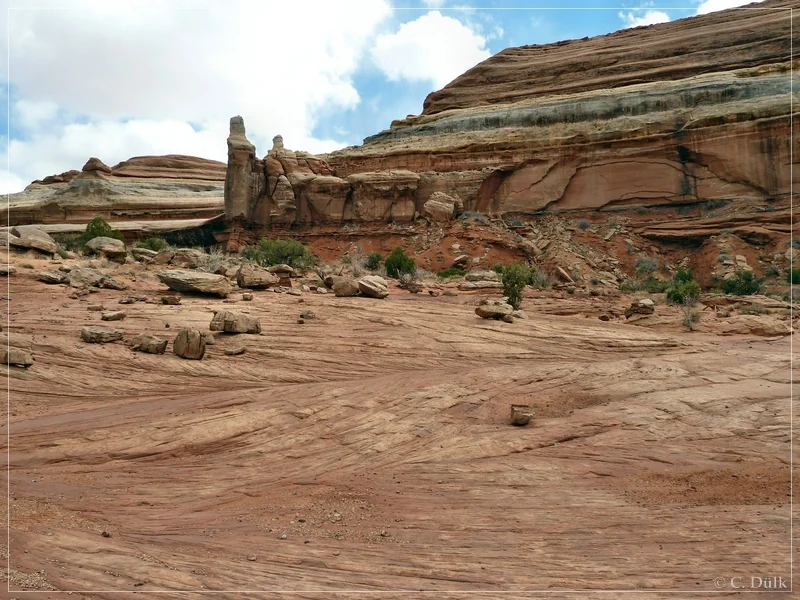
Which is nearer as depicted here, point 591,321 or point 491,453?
point 491,453

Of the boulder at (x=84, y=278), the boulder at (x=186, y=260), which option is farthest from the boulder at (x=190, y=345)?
the boulder at (x=186, y=260)

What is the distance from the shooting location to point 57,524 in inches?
243

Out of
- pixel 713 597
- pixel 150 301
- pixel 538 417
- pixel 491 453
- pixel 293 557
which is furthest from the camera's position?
pixel 150 301

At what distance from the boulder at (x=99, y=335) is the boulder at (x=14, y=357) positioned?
1095mm

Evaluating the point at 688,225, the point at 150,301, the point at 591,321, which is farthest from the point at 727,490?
the point at 688,225

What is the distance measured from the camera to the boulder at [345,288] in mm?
15750

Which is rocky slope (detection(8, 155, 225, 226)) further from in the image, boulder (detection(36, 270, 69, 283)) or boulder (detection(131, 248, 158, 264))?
boulder (detection(36, 270, 69, 283))

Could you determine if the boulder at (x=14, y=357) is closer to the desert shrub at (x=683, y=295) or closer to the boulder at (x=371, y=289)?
the boulder at (x=371, y=289)

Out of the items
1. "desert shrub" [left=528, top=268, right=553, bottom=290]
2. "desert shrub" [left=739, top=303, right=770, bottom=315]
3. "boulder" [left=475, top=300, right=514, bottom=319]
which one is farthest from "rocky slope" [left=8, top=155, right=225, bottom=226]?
"desert shrub" [left=739, top=303, right=770, bottom=315]

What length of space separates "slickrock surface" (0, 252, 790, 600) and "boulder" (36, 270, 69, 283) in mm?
1129

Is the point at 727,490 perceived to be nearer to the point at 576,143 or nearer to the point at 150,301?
the point at 150,301

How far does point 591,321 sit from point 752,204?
72.1ft

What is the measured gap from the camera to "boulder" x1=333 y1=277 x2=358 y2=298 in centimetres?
1575

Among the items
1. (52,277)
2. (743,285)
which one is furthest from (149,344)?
(743,285)
